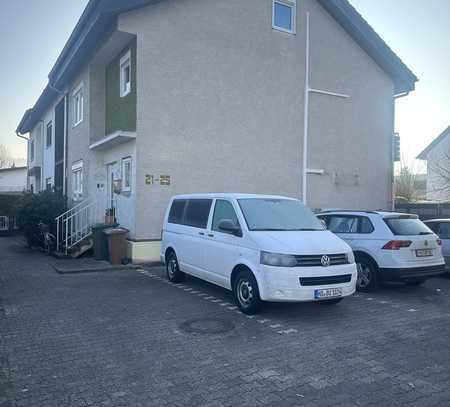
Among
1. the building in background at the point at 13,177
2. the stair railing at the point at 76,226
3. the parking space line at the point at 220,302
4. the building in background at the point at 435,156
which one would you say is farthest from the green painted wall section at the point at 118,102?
the building in background at the point at 13,177

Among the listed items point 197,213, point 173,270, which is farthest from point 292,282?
point 173,270

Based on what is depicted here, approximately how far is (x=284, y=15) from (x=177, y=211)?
28.2 ft

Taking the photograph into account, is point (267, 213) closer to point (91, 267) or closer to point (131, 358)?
point (131, 358)

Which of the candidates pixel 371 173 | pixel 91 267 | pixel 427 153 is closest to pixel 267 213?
pixel 91 267

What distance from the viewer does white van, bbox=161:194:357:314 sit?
20.7 feet

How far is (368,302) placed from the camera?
776cm

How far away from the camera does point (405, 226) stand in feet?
28.1

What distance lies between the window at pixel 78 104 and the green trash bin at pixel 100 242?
541cm

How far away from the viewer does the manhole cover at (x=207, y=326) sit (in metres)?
5.98

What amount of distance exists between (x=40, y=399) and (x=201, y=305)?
12.2ft

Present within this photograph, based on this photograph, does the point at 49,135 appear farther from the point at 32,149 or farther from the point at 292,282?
the point at 292,282

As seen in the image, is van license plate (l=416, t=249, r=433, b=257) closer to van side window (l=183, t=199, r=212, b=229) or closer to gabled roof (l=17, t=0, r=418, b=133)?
van side window (l=183, t=199, r=212, b=229)

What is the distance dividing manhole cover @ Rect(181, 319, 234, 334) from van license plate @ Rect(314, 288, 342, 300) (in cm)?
131

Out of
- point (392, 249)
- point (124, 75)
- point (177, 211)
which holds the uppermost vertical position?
point (124, 75)
